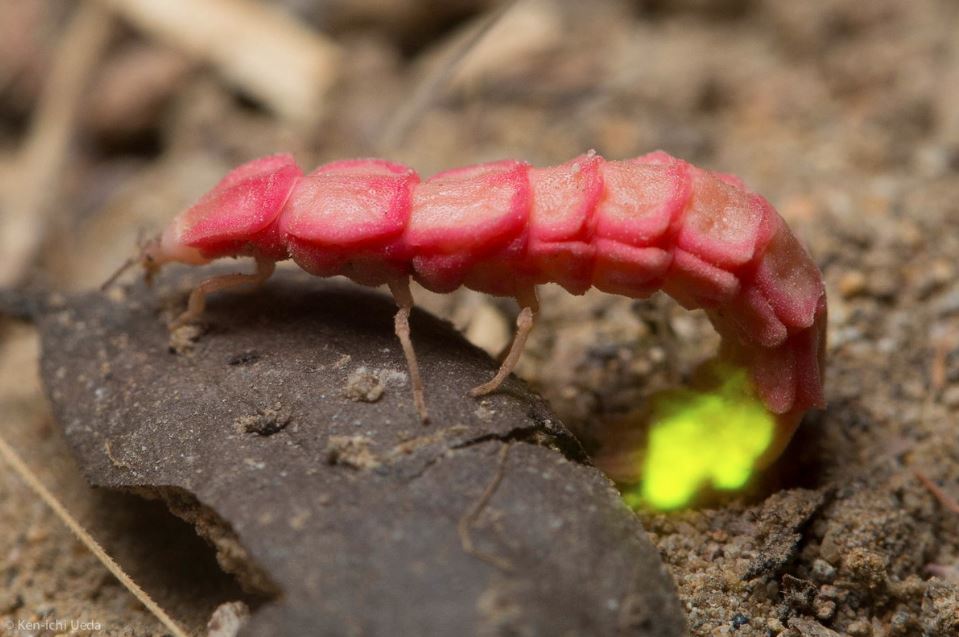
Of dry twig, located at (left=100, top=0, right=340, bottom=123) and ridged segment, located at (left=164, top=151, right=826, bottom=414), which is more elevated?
ridged segment, located at (left=164, top=151, right=826, bottom=414)

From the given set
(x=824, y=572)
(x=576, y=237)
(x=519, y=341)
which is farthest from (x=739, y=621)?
(x=576, y=237)

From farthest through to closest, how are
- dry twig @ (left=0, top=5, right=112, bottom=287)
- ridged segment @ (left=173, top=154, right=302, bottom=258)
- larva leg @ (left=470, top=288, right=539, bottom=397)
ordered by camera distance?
1. dry twig @ (left=0, top=5, right=112, bottom=287)
2. ridged segment @ (left=173, top=154, right=302, bottom=258)
3. larva leg @ (left=470, top=288, right=539, bottom=397)

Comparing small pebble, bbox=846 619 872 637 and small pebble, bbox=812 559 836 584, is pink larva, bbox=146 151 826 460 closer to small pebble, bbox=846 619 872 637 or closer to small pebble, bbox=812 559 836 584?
small pebble, bbox=812 559 836 584

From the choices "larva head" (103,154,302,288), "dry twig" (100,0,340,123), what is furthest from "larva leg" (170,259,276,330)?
"dry twig" (100,0,340,123)

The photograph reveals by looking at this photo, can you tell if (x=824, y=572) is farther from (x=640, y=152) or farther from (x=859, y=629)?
(x=640, y=152)

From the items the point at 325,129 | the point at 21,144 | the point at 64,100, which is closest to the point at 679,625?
the point at 325,129
